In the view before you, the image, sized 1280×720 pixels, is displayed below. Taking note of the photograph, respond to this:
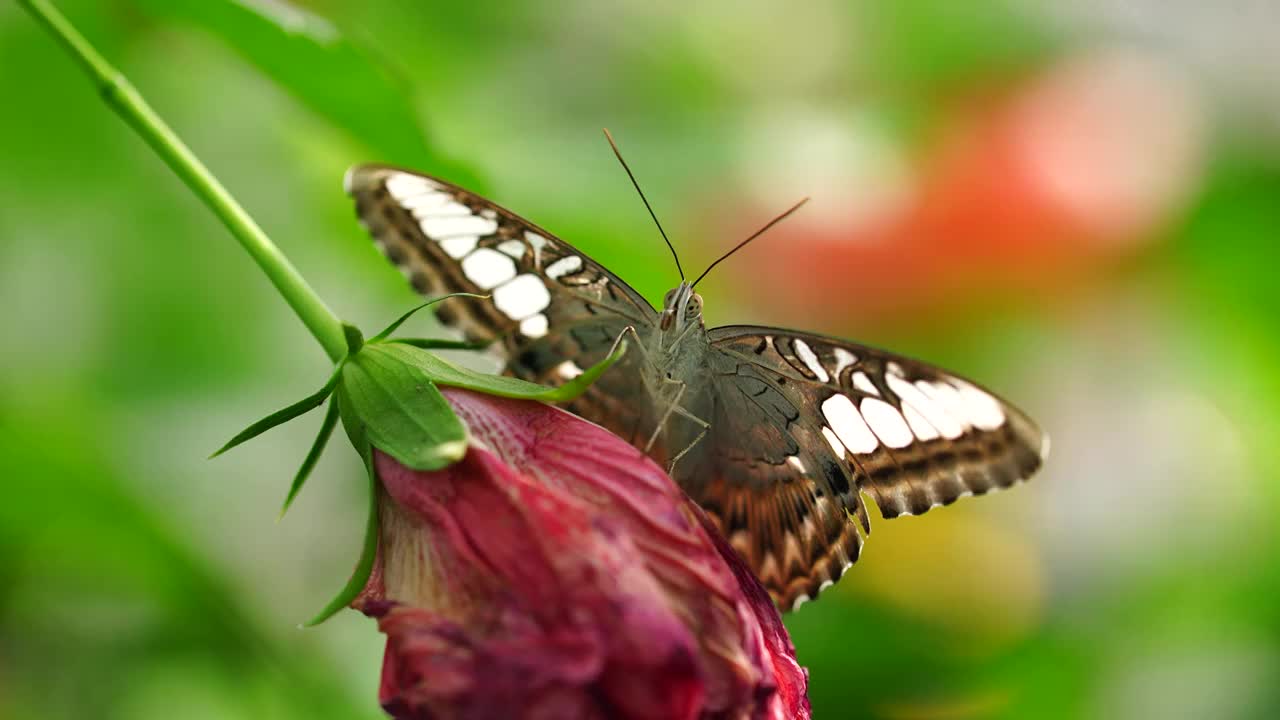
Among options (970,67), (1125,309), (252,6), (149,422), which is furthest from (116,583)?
(1125,309)

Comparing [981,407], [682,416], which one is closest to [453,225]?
[682,416]

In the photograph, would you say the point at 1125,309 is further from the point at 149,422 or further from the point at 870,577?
the point at 149,422

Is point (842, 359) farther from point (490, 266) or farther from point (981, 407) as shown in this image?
point (490, 266)

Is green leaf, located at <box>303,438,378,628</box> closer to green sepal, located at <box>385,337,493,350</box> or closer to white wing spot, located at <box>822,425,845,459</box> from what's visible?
green sepal, located at <box>385,337,493,350</box>

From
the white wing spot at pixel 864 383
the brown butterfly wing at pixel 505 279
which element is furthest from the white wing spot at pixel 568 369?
the white wing spot at pixel 864 383

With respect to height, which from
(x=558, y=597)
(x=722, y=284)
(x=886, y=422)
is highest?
(x=722, y=284)

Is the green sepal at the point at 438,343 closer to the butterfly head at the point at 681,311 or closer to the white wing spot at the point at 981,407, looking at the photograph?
the butterfly head at the point at 681,311

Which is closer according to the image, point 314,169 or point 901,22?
point 314,169
